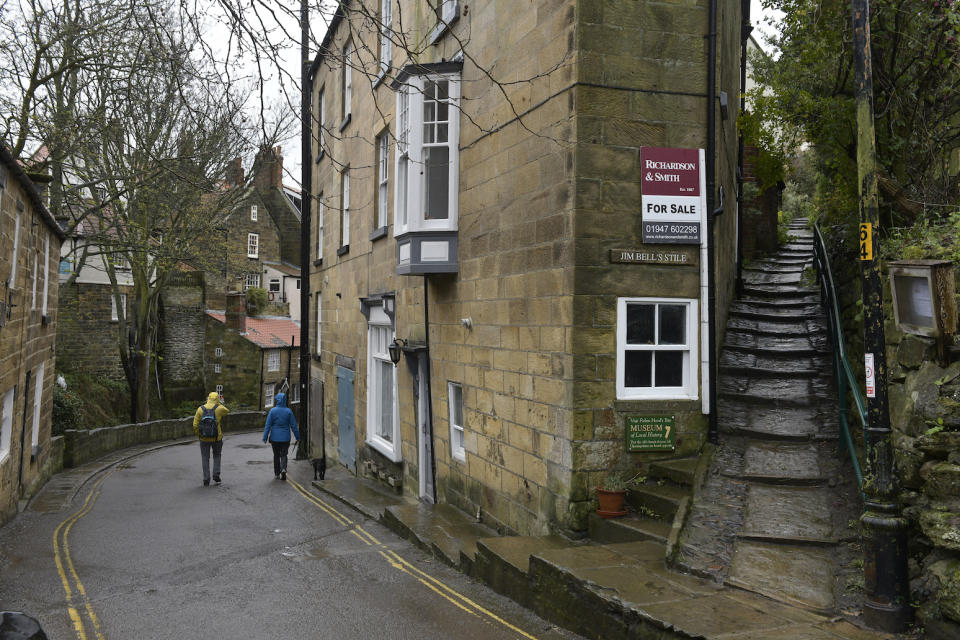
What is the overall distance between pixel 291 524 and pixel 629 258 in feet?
22.6

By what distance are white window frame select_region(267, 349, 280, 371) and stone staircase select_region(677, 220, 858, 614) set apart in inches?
1164

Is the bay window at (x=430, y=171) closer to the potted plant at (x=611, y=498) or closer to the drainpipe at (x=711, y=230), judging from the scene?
the drainpipe at (x=711, y=230)

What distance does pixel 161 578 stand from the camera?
840cm

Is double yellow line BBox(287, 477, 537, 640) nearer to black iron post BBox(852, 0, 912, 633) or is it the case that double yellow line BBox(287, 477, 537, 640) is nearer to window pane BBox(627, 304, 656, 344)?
black iron post BBox(852, 0, 912, 633)

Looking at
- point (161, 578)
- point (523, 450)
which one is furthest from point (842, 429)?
point (161, 578)

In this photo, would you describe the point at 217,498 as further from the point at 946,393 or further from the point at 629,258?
the point at 946,393

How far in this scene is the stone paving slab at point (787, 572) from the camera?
17.9ft

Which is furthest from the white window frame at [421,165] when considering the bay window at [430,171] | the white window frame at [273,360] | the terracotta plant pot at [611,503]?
the white window frame at [273,360]

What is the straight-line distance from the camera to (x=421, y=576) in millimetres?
8203

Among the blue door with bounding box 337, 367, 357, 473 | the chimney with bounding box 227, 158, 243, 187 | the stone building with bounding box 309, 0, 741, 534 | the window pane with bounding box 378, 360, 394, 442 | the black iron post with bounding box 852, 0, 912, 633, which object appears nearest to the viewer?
the black iron post with bounding box 852, 0, 912, 633

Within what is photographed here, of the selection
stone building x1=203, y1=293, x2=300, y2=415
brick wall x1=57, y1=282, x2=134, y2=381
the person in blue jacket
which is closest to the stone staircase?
the person in blue jacket

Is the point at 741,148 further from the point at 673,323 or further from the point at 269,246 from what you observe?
the point at 269,246

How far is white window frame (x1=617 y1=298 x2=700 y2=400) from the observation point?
→ 8.16m

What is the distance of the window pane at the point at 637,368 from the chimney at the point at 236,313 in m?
32.5
